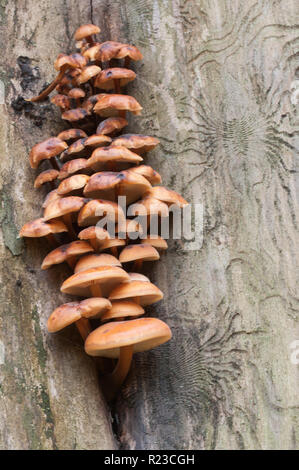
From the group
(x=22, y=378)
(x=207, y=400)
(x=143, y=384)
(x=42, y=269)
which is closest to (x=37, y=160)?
(x=42, y=269)

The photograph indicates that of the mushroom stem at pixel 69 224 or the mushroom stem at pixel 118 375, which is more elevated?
the mushroom stem at pixel 69 224

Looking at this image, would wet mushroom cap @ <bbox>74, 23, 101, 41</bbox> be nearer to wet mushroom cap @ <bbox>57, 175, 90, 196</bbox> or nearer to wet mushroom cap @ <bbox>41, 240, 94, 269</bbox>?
wet mushroom cap @ <bbox>57, 175, 90, 196</bbox>

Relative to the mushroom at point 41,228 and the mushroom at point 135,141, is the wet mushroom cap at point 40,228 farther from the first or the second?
the mushroom at point 135,141

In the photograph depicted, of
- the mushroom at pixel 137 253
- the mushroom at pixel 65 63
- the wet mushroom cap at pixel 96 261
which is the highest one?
the mushroom at pixel 65 63

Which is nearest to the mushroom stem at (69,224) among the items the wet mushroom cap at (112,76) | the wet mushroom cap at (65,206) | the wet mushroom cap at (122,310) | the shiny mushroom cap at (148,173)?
the wet mushroom cap at (65,206)

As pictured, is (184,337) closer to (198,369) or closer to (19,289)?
(198,369)

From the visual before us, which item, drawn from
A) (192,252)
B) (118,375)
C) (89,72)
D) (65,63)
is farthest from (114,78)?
(118,375)
